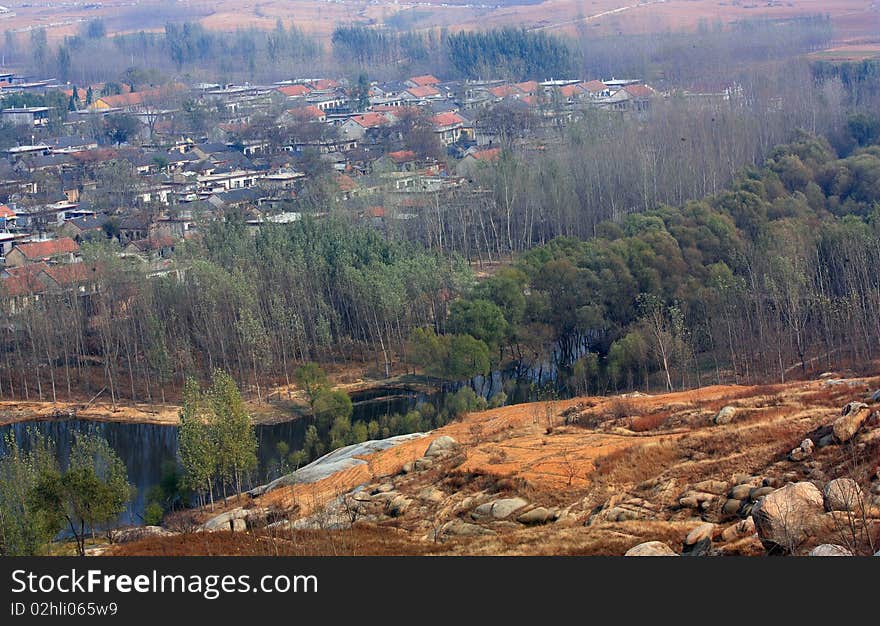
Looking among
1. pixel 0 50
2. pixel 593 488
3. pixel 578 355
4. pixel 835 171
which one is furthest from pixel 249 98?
pixel 593 488

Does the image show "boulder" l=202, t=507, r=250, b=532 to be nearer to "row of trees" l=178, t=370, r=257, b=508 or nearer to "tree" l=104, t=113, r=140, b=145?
"row of trees" l=178, t=370, r=257, b=508

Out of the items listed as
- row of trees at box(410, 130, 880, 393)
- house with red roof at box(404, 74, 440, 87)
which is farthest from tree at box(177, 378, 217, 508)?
house with red roof at box(404, 74, 440, 87)

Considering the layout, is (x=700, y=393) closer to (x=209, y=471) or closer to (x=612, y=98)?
(x=209, y=471)

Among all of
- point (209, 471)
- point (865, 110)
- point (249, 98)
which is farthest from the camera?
point (249, 98)

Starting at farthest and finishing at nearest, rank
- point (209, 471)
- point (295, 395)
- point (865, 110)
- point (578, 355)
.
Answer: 1. point (865, 110)
2. point (578, 355)
3. point (295, 395)
4. point (209, 471)

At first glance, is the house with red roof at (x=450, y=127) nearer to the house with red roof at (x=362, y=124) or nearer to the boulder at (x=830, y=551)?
the house with red roof at (x=362, y=124)

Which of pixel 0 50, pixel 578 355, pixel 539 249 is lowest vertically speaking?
pixel 578 355

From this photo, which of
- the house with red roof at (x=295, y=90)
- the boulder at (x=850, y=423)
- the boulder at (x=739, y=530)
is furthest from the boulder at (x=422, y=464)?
the house with red roof at (x=295, y=90)

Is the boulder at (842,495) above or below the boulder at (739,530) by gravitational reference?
above
